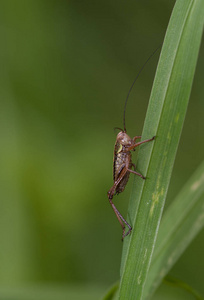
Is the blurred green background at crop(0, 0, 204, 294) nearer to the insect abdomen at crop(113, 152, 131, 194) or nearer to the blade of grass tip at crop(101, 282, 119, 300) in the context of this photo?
the insect abdomen at crop(113, 152, 131, 194)

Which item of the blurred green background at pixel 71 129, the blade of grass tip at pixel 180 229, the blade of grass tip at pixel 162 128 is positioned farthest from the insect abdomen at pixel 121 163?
the blurred green background at pixel 71 129

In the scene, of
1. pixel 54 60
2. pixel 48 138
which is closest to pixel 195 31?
pixel 48 138

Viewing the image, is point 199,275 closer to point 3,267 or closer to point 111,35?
point 3,267

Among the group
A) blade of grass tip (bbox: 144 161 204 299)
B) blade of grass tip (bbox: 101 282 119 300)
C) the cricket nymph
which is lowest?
blade of grass tip (bbox: 101 282 119 300)

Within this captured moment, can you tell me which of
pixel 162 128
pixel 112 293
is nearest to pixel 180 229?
pixel 112 293

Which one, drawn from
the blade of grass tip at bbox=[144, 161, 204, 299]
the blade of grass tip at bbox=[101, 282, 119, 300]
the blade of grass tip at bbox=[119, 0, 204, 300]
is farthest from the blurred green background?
the blade of grass tip at bbox=[119, 0, 204, 300]

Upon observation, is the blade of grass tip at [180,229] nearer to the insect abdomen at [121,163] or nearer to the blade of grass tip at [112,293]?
the blade of grass tip at [112,293]
